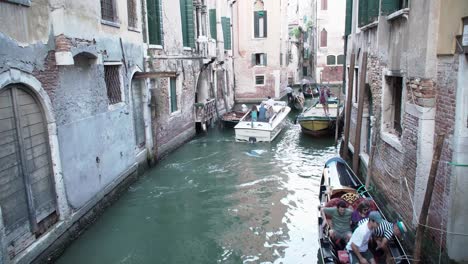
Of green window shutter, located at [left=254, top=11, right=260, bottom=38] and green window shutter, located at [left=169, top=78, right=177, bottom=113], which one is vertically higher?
green window shutter, located at [left=254, top=11, right=260, bottom=38]

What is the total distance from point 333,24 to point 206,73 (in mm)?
19632

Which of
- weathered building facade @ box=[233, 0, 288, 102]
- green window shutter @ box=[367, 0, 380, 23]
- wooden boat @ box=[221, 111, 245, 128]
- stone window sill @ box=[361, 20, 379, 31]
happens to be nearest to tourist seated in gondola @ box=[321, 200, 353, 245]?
stone window sill @ box=[361, 20, 379, 31]

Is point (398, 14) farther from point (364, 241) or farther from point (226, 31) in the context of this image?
point (226, 31)

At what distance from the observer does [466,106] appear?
4.01m

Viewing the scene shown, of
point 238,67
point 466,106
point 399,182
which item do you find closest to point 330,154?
point 399,182

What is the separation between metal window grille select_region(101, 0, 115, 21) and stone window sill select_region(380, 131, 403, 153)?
5837mm

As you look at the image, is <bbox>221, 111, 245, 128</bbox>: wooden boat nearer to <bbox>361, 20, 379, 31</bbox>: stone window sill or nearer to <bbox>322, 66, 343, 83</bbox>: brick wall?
<bbox>361, 20, 379, 31</bbox>: stone window sill

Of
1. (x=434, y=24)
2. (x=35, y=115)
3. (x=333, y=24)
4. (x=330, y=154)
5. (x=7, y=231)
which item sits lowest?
(x=330, y=154)

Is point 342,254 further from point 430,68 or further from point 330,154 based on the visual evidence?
point 330,154

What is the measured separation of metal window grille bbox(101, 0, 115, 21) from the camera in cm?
783

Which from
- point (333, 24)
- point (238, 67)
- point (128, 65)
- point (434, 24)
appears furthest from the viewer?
point (333, 24)

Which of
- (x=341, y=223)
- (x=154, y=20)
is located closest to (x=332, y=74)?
(x=154, y=20)

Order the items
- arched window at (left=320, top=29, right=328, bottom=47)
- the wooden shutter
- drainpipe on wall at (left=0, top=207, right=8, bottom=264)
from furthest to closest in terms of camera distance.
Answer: arched window at (left=320, top=29, right=328, bottom=47) → the wooden shutter → drainpipe on wall at (left=0, top=207, right=8, bottom=264)

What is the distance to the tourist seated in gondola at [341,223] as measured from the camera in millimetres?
5188
